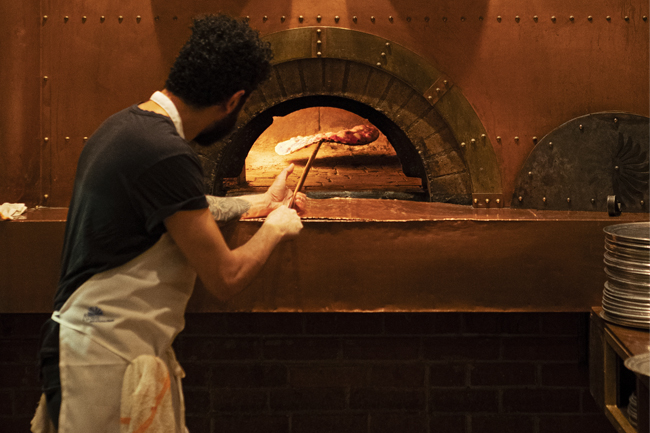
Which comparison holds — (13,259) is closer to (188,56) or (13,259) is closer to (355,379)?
(188,56)

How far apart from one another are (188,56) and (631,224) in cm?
137

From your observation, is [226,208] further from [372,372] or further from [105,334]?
[372,372]

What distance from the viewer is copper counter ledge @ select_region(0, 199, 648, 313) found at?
2.14 meters

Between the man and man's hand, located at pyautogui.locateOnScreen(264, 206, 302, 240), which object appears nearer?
the man

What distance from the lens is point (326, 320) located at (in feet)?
8.66

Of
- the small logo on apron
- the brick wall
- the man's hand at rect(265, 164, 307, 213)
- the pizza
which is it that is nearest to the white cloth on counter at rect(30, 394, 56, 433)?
the small logo on apron

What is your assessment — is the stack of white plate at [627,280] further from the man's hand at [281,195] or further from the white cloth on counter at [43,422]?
the white cloth on counter at [43,422]

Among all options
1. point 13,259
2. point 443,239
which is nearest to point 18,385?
point 13,259

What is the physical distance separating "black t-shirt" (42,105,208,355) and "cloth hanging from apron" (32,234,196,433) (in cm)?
3

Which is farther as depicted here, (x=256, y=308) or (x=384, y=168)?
(x=384, y=168)

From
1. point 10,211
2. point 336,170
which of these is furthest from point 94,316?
point 336,170

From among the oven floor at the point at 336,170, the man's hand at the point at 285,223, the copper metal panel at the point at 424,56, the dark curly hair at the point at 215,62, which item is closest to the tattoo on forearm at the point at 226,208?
the man's hand at the point at 285,223

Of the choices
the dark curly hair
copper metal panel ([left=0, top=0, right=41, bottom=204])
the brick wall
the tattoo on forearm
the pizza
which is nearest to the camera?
the dark curly hair

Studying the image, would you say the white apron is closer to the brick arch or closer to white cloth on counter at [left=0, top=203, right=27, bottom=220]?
white cloth on counter at [left=0, top=203, right=27, bottom=220]
